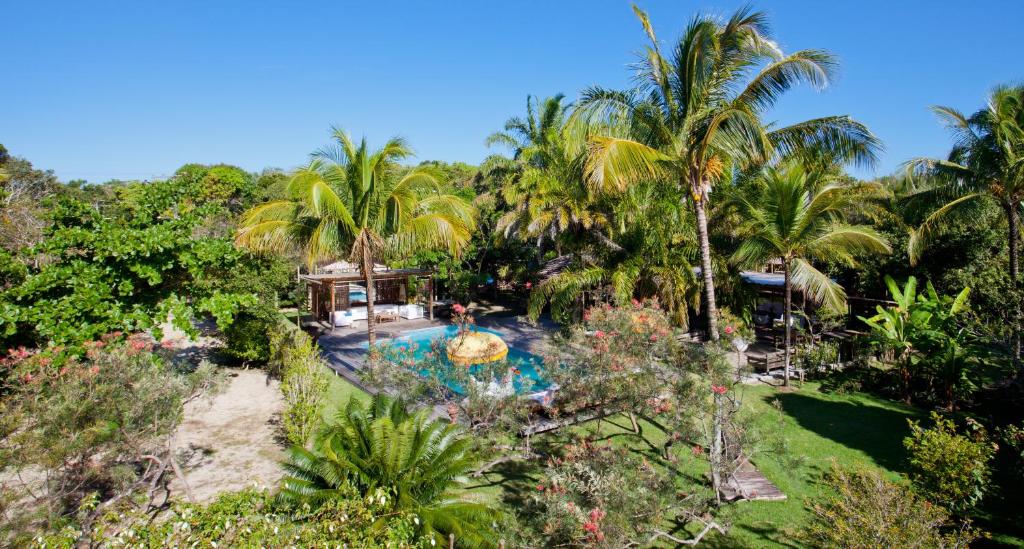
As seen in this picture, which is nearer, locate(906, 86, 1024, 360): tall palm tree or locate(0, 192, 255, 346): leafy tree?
locate(0, 192, 255, 346): leafy tree

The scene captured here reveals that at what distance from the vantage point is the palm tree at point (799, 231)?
1095 cm

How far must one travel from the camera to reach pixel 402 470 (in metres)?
6.16

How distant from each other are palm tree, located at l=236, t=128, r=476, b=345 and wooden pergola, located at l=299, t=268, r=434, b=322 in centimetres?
710

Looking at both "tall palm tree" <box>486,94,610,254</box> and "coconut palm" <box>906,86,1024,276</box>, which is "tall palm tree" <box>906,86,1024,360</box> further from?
"tall palm tree" <box>486,94,610,254</box>

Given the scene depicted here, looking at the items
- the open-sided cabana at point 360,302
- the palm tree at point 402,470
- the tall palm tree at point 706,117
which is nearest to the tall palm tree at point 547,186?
the tall palm tree at point 706,117

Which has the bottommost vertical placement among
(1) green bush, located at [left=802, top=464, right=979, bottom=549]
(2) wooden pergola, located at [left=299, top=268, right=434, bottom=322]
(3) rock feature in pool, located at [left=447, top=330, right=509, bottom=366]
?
(1) green bush, located at [left=802, top=464, right=979, bottom=549]

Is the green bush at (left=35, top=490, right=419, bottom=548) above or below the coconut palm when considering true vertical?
below

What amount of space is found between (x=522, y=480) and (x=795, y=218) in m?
8.08

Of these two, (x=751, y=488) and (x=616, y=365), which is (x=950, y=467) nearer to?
(x=751, y=488)

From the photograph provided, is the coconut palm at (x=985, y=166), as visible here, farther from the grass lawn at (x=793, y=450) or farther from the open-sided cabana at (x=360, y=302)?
the open-sided cabana at (x=360, y=302)

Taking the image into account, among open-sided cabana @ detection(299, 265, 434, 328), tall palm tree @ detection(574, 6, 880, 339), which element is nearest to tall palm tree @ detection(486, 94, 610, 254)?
tall palm tree @ detection(574, 6, 880, 339)

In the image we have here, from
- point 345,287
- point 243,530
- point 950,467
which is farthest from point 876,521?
point 345,287

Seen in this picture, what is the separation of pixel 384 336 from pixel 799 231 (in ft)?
41.7

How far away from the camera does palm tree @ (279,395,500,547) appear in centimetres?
557
